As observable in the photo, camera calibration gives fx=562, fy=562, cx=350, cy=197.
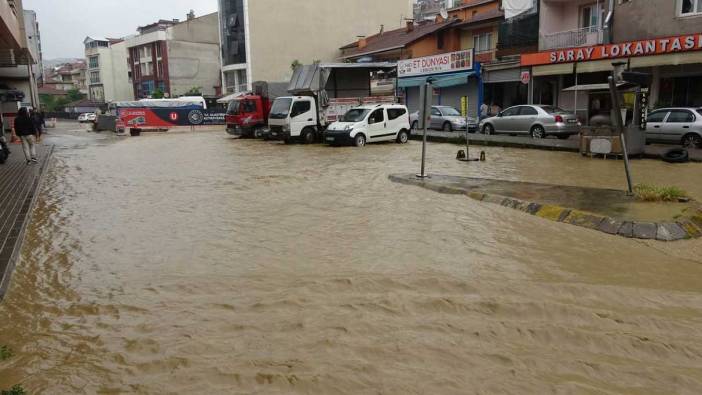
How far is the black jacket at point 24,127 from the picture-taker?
1588 cm

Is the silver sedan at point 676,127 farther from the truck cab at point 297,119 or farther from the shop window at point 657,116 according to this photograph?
the truck cab at point 297,119

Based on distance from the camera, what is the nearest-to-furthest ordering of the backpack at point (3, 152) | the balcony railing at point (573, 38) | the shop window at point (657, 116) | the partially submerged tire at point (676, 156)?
the partially submerged tire at point (676, 156) < the backpack at point (3, 152) < the shop window at point (657, 116) < the balcony railing at point (573, 38)

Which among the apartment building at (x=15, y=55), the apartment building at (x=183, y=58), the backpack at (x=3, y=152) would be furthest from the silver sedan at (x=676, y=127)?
the apartment building at (x=183, y=58)

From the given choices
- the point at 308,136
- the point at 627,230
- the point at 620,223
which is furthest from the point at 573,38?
the point at 627,230

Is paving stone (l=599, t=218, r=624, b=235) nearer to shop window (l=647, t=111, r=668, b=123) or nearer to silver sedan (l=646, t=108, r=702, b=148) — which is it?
silver sedan (l=646, t=108, r=702, b=148)

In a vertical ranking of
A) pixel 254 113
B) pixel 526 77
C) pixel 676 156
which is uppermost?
pixel 526 77

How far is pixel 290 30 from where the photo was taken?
2015 inches

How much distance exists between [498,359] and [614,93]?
6.59m

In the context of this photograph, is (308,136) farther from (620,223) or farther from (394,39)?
(394,39)

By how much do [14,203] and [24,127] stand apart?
7.33 m

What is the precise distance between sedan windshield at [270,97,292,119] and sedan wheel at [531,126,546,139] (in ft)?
32.7

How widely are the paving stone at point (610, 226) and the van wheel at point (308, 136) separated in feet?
57.3

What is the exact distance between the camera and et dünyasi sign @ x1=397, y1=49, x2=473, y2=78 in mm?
29844

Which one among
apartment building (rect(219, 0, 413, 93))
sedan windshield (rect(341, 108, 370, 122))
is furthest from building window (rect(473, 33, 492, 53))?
apartment building (rect(219, 0, 413, 93))
